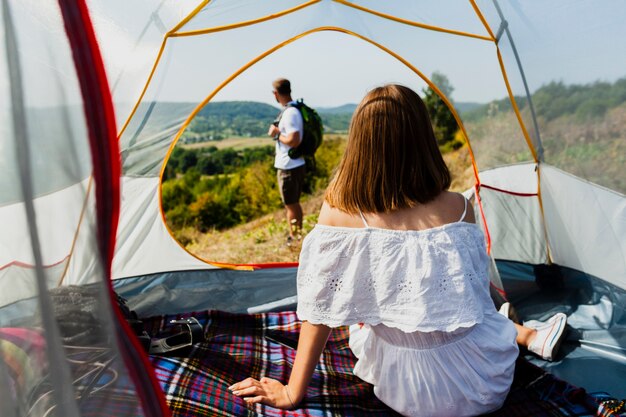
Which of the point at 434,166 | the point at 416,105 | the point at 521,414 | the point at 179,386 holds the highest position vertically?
the point at 416,105

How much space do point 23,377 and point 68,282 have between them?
0.57 feet

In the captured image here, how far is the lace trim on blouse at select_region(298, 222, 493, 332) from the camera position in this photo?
5.29 feet

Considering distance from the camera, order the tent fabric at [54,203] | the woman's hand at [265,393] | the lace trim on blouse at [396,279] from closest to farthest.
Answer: the tent fabric at [54,203] < the lace trim on blouse at [396,279] < the woman's hand at [265,393]

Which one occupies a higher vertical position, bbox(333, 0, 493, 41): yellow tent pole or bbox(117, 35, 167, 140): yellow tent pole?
bbox(333, 0, 493, 41): yellow tent pole

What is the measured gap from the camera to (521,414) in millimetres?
1856

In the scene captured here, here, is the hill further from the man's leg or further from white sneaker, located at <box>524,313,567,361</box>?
white sneaker, located at <box>524,313,567,361</box>

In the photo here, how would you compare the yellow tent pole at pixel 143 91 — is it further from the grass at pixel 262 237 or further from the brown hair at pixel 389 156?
the grass at pixel 262 237

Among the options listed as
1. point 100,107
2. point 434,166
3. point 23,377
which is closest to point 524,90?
point 434,166

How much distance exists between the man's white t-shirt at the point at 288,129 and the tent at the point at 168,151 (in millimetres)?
1077

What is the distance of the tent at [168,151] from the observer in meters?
1.00

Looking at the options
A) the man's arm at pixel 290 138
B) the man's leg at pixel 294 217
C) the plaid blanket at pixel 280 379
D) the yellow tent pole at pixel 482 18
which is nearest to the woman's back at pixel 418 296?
the plaid blanket at pixel 280 379

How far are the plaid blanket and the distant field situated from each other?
502 centimetres

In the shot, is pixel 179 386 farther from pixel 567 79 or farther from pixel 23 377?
pixel 567 79

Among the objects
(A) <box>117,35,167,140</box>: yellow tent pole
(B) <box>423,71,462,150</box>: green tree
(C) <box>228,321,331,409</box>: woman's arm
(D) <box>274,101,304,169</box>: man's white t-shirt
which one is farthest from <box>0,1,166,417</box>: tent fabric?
(B) <box>423,71,462,150</box>: green tree
